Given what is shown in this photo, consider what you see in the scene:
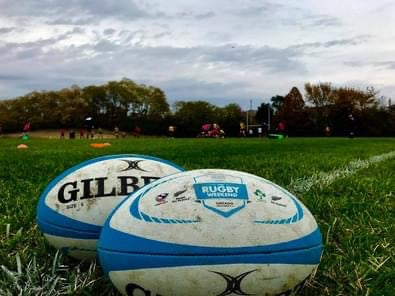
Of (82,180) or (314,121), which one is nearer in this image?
(82,180)

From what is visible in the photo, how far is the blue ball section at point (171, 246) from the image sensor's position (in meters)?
1.91

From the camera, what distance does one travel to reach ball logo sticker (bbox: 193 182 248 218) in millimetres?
1973

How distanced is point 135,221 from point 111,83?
93.2 m

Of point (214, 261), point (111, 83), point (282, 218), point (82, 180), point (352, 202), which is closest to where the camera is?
point (214, 261)

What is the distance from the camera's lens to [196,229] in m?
1.94

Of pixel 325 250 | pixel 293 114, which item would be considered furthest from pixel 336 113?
pixel 325 250

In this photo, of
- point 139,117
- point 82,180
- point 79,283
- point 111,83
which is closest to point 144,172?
point 82,180

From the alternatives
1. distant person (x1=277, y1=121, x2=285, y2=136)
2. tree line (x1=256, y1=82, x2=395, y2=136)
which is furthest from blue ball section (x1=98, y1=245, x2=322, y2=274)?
tree line (x1=256, y1=82, x2=395, y2=136)

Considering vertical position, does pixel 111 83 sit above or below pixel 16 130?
above

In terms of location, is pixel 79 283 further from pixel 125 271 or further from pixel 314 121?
pixel 314 121

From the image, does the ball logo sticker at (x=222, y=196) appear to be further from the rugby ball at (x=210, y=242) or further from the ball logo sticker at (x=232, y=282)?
the ball logo sticker at (x=232, y=282)

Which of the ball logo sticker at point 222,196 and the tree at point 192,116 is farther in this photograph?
the tree at point 192,116

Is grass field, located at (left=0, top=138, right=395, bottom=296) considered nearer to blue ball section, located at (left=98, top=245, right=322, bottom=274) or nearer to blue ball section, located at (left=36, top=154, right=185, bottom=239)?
blue ball section, located at (left=36, top=154, right=185, bottom=239)

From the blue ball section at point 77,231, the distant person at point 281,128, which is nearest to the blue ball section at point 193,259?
the blue ball section at point 77,231
